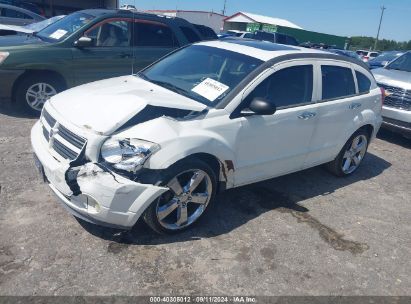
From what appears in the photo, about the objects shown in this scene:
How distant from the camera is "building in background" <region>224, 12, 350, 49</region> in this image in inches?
1829

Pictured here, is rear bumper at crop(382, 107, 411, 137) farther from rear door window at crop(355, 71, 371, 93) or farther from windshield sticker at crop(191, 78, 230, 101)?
windshield sticker at crop(191, 78, 230, 101)

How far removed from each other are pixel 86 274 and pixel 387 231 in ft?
10.4

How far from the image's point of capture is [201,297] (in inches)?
110

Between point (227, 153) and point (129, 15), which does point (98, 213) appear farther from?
point (129, 15)

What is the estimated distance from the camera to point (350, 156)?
17.6 ft

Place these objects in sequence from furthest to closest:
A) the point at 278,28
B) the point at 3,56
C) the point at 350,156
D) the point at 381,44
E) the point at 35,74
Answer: the point at 381,44
the point at 278,28
the point at 35,74
the point at 3,56
the point at 350,156

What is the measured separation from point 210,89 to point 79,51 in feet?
11.9

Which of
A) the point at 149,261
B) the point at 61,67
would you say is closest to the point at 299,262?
the point at 149,261

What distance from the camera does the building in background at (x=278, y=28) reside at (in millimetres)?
46469

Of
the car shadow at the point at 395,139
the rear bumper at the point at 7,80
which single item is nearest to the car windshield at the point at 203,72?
the rear bumper at the point at 7,80

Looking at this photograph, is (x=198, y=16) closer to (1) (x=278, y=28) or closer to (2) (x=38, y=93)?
(1) (x=278, y=28)

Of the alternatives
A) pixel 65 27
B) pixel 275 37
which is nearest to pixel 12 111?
pixel 65 27

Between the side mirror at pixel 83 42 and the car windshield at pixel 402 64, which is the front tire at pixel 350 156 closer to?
the car windshield at pixel 402 64

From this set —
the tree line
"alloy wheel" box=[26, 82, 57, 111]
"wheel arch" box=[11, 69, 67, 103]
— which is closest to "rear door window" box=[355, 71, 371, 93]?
"wheel arch" box=[11, 69, 67, 103]
